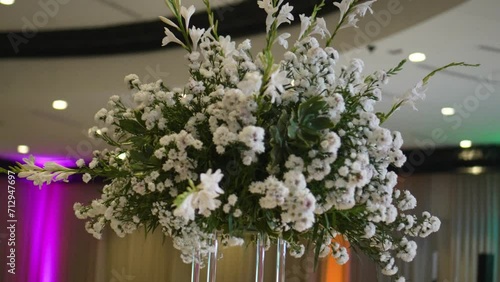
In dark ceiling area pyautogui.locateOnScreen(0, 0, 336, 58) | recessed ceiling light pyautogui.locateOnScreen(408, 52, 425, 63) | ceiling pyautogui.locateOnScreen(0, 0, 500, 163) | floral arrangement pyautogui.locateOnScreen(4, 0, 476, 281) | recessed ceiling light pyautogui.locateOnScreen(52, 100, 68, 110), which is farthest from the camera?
recessed ceiling light pyautogui.locateOnScreen(52, 100, 68, 110)

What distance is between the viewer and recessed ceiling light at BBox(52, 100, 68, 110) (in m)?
4.64

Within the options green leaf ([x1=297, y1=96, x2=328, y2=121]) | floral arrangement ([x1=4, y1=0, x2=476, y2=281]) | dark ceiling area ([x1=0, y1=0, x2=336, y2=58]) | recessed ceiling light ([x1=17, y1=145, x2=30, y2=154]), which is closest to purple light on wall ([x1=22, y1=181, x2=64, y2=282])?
recessed ceiling light ([x1=17, y1=145, x2=30, y2=154])

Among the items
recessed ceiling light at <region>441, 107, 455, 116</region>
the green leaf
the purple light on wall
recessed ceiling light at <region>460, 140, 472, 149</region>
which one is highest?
recessed ceiling light at <region>441, 107, 455, 116</region>

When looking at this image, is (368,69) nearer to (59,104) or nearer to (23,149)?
(59,104)

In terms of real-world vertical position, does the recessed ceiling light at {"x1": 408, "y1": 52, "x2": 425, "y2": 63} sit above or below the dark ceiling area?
below

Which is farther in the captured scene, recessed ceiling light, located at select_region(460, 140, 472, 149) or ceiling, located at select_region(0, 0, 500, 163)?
recessed ceiling light, located at select_region(460, 140, 472, 149)

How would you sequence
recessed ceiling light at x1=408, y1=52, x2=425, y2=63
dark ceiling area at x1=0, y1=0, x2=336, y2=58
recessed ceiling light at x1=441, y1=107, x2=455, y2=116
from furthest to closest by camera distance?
dark ceiling area at x1=0, y1=0, x2=336, y2=58 → recessed ceiling light at x1=441, y1=107, x2=455, y2=116 → recessed ceiling light at x1=408, y1=52, x2=425, y2=63

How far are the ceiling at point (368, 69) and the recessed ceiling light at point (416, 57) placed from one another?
0.04 m

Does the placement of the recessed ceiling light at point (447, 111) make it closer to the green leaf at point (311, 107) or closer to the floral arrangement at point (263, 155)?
the floral arrangement at point (263, 155)

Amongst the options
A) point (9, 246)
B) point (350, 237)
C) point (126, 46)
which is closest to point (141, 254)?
point (9, 246)

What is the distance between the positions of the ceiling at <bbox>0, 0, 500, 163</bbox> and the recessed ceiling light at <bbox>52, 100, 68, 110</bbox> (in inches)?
1.3

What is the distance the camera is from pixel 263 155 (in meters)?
1.32

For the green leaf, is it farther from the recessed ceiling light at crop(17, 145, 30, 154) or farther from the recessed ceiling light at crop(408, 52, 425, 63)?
the recessed ceiling light at crop(17, 145, 30, 154)

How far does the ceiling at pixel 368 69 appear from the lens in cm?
322
